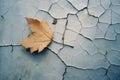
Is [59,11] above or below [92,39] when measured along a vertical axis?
above

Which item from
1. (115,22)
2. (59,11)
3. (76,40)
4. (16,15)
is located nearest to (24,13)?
(16,15)

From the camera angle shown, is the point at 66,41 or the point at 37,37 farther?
the point at 66,41

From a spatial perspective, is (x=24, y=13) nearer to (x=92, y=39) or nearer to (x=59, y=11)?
(x=59, y=11)
